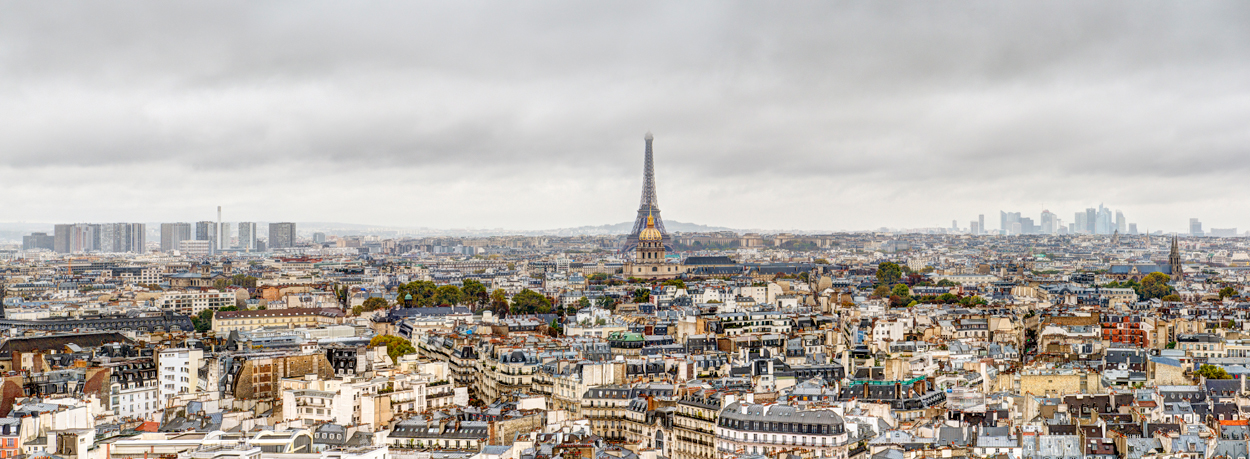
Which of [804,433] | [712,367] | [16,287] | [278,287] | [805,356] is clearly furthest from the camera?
[16,287]

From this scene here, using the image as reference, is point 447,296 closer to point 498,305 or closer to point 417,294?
point 417,294

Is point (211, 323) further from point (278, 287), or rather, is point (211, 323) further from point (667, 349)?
point (667, 349)

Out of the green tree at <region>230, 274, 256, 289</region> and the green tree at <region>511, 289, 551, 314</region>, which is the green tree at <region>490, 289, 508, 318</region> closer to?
the green tree at <region>511, 289, 551, 314</region>

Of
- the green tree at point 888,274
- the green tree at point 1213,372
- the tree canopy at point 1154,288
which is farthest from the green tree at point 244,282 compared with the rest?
the green tree at point 1213,372

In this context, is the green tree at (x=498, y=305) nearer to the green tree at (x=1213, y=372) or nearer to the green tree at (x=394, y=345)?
the green tree at (x=394, y=345)

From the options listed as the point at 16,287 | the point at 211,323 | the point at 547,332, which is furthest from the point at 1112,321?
the point at 16,287

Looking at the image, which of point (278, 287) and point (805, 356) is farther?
point (278, 287)

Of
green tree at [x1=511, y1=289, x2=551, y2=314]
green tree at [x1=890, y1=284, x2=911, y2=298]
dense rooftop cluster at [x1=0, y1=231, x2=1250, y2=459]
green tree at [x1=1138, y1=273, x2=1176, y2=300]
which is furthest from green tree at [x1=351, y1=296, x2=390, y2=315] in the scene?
green tree at [x1=1138, y1=273, x2=1176, y2=300]

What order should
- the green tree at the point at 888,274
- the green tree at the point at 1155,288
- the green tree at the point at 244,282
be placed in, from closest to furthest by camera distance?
the green tree at the point at 1155,288 → the green tree at the point at 888,274 → the green tree at the point at 244,282
